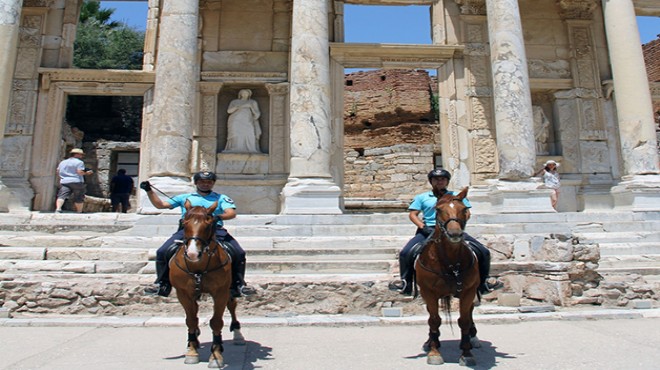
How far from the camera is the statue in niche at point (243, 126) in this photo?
13922 mm

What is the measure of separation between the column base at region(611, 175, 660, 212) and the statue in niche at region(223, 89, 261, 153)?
9.55m

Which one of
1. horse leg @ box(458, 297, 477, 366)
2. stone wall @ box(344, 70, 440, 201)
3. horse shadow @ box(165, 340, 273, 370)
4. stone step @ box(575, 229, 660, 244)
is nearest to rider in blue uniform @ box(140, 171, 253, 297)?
horse shadow @ box(165, 340, 273, 370)

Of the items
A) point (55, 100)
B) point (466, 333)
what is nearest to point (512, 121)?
point (466, 333)

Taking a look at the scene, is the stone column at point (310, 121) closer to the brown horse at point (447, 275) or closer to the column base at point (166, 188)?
the column base at point (166, 188)

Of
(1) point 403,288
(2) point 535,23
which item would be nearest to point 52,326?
(1) point 403,288

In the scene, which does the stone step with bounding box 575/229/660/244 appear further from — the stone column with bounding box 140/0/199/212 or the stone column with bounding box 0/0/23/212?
the stone column with bounding box 0/0/23/212

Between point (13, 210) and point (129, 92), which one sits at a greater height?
point (129, 92)

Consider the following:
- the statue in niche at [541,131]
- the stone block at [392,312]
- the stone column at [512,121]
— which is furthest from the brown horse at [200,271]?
the statue in niche at [541,131]

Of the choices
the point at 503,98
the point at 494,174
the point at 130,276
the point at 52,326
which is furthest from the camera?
the point at 494,174

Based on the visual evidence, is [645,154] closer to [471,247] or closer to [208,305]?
[471,247]

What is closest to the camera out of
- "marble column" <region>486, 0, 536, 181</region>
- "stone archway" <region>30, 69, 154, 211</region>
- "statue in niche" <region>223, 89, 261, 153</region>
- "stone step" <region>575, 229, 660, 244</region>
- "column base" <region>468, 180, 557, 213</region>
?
"stone step" <region>575, 229, 660, 244</region>

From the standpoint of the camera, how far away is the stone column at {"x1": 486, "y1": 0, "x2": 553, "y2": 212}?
10617 millimetres

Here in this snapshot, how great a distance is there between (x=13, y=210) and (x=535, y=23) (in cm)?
1596

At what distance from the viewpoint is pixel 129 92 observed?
1432 cm
